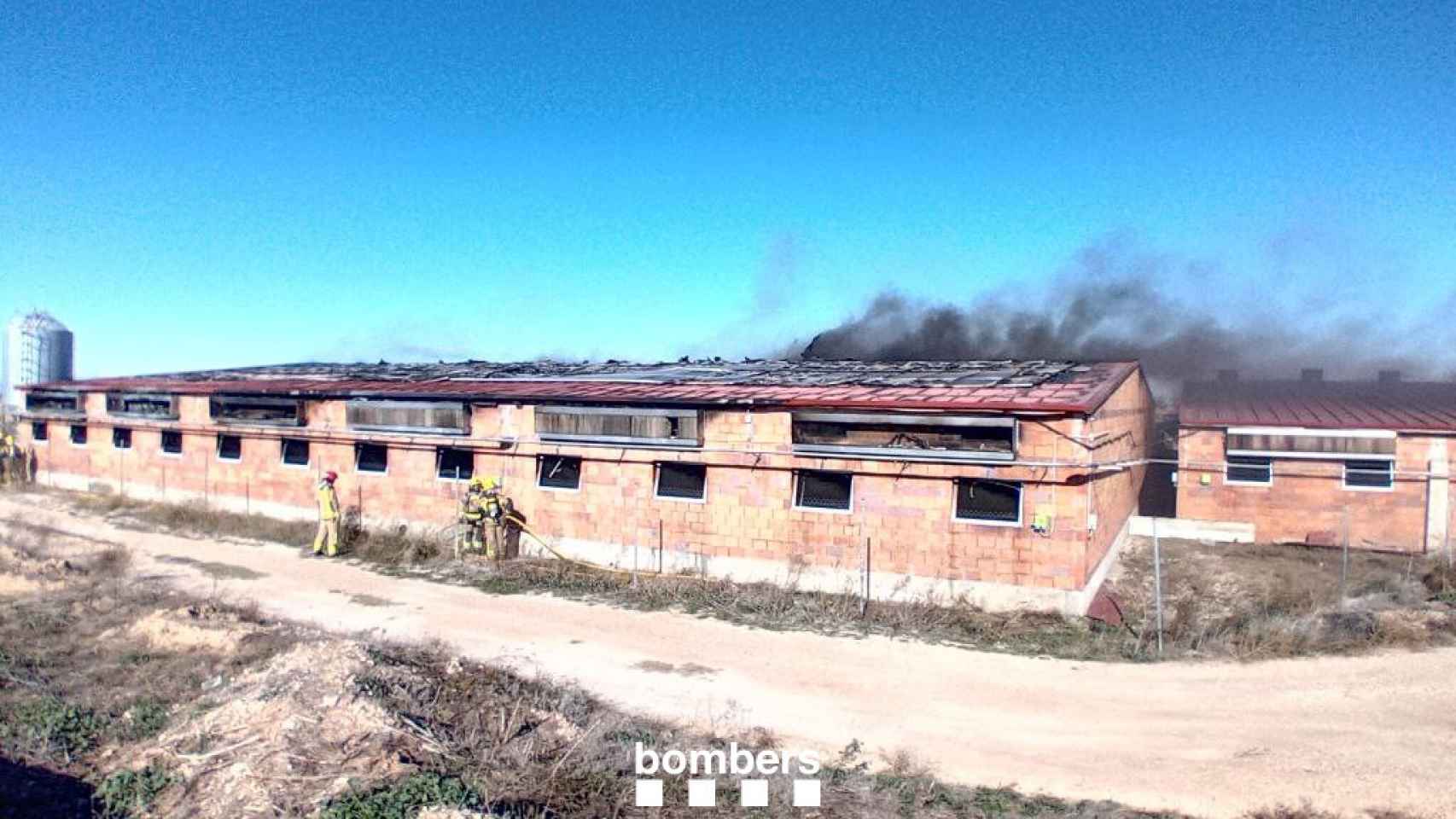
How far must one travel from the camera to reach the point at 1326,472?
19344 mm

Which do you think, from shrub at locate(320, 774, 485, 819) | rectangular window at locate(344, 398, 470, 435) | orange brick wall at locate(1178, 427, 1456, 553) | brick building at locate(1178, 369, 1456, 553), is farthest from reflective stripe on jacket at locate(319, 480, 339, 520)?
brick building at locate(1178, 369, 1456, 553)

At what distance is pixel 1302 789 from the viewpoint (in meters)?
6.87

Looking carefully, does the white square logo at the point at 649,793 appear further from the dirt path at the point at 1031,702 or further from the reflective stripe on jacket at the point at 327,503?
the reflective stripe on jacket at the point at 327,503

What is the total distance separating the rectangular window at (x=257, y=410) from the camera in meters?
20.9

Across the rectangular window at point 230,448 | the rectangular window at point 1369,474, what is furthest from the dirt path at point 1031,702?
the rectangular window at point 1369,474

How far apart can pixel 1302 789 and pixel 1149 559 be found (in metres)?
11.3

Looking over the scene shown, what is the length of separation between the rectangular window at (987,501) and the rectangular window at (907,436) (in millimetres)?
463

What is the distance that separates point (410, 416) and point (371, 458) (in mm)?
1910

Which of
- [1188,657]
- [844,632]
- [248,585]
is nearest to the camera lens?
[1188,657]

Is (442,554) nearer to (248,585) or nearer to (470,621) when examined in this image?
(248,585)

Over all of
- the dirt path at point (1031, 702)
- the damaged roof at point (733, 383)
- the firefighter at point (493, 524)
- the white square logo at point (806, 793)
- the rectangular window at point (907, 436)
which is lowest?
the dirt path at point (1031, 702)

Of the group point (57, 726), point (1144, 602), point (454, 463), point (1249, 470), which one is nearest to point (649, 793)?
point (57, 726)

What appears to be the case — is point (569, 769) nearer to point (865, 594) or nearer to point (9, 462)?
point (865, 594)

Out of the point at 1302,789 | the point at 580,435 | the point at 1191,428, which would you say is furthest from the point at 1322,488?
the point at 580,435
